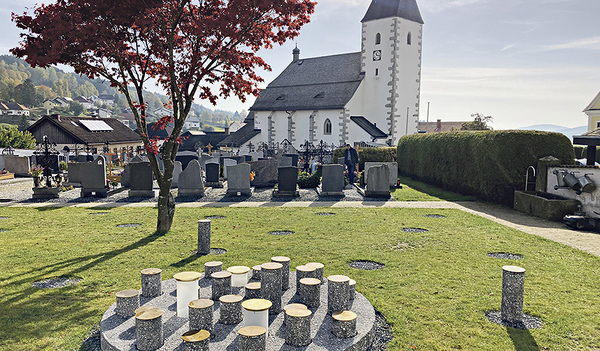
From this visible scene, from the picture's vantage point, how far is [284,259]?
6402 millimetres

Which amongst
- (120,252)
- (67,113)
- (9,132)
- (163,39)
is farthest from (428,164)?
(67,113)

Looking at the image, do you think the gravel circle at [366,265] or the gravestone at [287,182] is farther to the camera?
the gravestone at [287,182]

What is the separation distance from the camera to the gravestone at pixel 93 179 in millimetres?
16594

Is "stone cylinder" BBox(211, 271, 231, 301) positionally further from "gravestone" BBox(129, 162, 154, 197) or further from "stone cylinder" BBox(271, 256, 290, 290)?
"gravestone" BBox(129, 162, 154, 197)

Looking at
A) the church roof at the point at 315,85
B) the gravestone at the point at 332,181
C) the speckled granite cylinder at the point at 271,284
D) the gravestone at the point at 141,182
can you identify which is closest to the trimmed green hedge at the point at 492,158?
the gravestone at the point at 332,181

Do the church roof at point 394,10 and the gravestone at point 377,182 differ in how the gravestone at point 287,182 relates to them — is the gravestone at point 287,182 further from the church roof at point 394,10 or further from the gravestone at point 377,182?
the church roof at point 394,10

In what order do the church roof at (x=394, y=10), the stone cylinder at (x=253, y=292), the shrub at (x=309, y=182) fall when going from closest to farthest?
the stone cylinder at (x=253, y=292)
the shrub at (x=309, y=182)
the church roof at (x=394, y=10)

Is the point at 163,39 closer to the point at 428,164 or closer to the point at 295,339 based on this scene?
the point at 295,339

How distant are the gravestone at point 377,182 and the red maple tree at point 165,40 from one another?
24.6ft

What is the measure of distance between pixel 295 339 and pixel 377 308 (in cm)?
174

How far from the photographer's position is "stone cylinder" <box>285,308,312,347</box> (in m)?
4.55

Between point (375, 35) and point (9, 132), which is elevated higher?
point (375, 35)

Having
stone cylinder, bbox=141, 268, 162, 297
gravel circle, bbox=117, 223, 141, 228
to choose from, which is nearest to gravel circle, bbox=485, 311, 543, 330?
stone cylinder, bbox=141, 268, 162, 297

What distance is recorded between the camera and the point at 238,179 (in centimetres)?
1714
